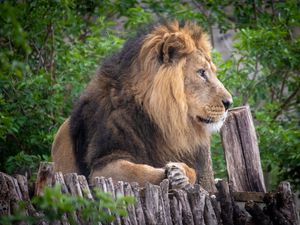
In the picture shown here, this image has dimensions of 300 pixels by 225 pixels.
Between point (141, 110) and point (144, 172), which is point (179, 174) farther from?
point (141, 110)

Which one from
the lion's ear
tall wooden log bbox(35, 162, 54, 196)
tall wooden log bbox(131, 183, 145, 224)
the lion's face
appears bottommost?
tall wooden log bbox(131, 183, 145, 224)

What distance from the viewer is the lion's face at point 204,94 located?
556cm

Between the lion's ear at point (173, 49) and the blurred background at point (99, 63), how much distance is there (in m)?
1.43

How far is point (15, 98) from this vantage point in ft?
24.0

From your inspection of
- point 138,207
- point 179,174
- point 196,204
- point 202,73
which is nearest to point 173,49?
point 202,73

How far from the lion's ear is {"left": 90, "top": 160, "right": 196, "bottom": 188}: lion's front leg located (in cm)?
84

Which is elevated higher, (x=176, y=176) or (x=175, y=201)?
(x=176, y=176)

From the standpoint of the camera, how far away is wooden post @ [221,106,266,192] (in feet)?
17.5

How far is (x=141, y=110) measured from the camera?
557cm

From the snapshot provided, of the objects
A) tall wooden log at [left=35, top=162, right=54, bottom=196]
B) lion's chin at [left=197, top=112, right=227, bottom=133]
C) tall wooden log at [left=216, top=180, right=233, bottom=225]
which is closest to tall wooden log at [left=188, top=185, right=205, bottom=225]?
tall wooden log at [left=216, top=180, right=233, bottom=225]

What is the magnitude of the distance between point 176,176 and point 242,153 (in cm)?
59

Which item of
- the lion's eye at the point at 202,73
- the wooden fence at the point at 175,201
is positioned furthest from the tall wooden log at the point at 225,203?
the lion's eye at the point at 202,73

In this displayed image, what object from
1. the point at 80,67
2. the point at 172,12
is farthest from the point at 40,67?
the point at 172,12

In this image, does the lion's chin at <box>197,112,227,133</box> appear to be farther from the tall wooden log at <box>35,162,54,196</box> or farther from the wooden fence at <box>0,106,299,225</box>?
the tall wooden log at <box>35,162,54,196</box>
